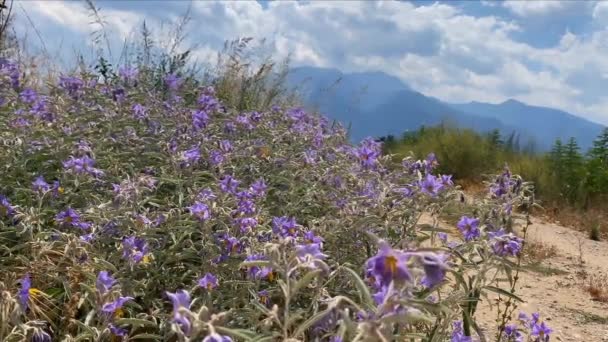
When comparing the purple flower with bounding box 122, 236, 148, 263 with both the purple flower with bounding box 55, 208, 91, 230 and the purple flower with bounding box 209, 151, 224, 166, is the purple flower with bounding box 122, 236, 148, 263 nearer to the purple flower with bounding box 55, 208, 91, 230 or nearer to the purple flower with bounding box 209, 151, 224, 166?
the purple flower with bounding box 55, 208, 91, 230

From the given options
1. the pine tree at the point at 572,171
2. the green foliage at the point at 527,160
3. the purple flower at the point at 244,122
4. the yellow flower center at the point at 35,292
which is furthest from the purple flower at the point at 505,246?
the pine tree at the point at 572,171

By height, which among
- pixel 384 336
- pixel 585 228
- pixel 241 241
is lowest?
pixel 585 228

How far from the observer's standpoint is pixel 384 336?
3.28 feet

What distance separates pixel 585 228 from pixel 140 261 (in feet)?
22.2

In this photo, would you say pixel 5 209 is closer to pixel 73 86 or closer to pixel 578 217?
pixel 73 86

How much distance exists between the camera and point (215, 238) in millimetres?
2270

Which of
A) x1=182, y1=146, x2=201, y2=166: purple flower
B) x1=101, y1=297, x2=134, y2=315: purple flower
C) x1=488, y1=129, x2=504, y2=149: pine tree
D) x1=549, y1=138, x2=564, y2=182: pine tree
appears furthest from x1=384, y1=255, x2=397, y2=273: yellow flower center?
x1=488, y1=129, x2=504, y2=149: pine tree

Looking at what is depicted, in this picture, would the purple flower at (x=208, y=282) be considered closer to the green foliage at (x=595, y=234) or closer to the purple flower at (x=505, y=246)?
the purple flower at (x=505, y=246)

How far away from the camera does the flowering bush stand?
1.34 metres

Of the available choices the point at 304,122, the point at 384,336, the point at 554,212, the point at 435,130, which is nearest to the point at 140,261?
the point at 384,336

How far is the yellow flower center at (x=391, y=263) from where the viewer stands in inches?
42.7

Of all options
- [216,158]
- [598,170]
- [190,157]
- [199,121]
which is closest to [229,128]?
[199,121]

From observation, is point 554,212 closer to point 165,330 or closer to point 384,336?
point 165,330

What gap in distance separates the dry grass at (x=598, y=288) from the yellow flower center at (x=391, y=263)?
4181 millimetres
